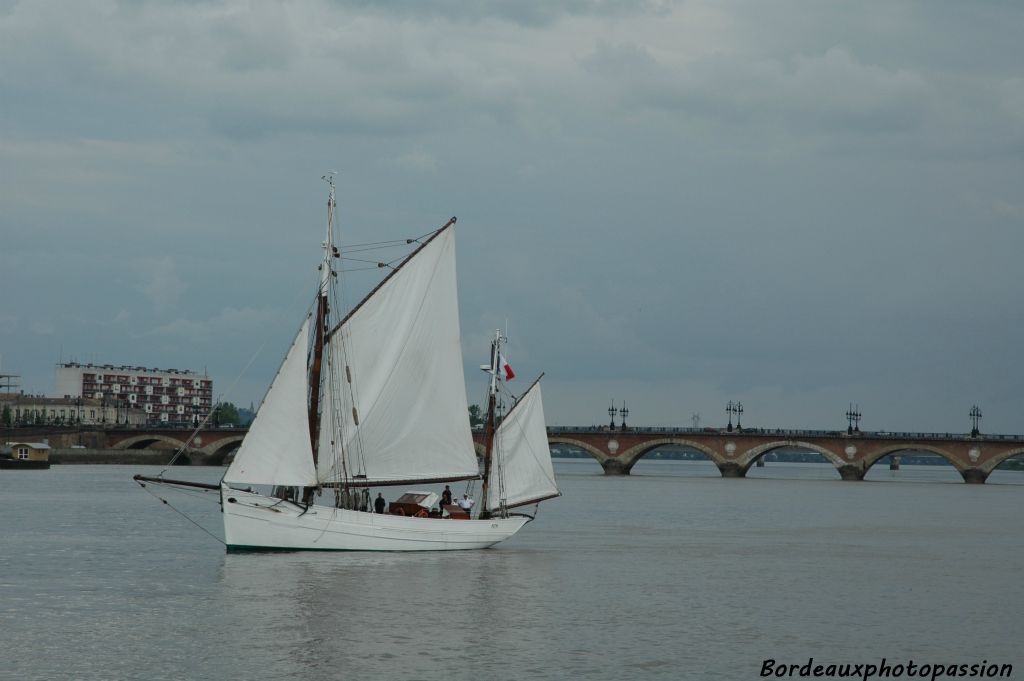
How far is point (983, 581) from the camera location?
167 feet

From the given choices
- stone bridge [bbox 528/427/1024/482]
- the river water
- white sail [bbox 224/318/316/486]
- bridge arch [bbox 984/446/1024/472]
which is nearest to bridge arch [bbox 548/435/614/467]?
stone bridge [bbox 528/427/1024/482]

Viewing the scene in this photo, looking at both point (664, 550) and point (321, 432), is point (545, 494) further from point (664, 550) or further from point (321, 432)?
point (321, 432)

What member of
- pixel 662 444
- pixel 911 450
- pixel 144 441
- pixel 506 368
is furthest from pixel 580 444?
pixel 506 368

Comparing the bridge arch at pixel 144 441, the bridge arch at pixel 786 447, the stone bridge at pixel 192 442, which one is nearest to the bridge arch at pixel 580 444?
the bridge arch at pixel 786 447

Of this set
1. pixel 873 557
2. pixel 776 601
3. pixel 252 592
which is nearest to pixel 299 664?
pixel 252 592

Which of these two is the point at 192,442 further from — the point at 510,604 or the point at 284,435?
the point at 510,604

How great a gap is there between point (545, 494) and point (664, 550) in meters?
5.86

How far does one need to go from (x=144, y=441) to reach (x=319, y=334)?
137818 mm

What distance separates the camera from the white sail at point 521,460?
59.9 metres

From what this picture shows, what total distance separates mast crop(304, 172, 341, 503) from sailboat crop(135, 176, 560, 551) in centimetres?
5

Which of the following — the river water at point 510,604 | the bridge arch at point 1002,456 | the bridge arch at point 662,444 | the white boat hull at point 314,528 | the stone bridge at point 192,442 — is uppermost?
the stone bridge at point 192,442

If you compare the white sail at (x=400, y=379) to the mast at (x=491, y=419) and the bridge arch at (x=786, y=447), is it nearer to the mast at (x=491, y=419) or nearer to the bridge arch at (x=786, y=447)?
the mast at (x=491, y=419)

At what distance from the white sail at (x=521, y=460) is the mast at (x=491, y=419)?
243 millimetres

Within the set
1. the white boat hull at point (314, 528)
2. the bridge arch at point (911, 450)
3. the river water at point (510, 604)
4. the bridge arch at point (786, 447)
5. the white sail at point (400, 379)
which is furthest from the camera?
the bridge arch at point (786, 447)
